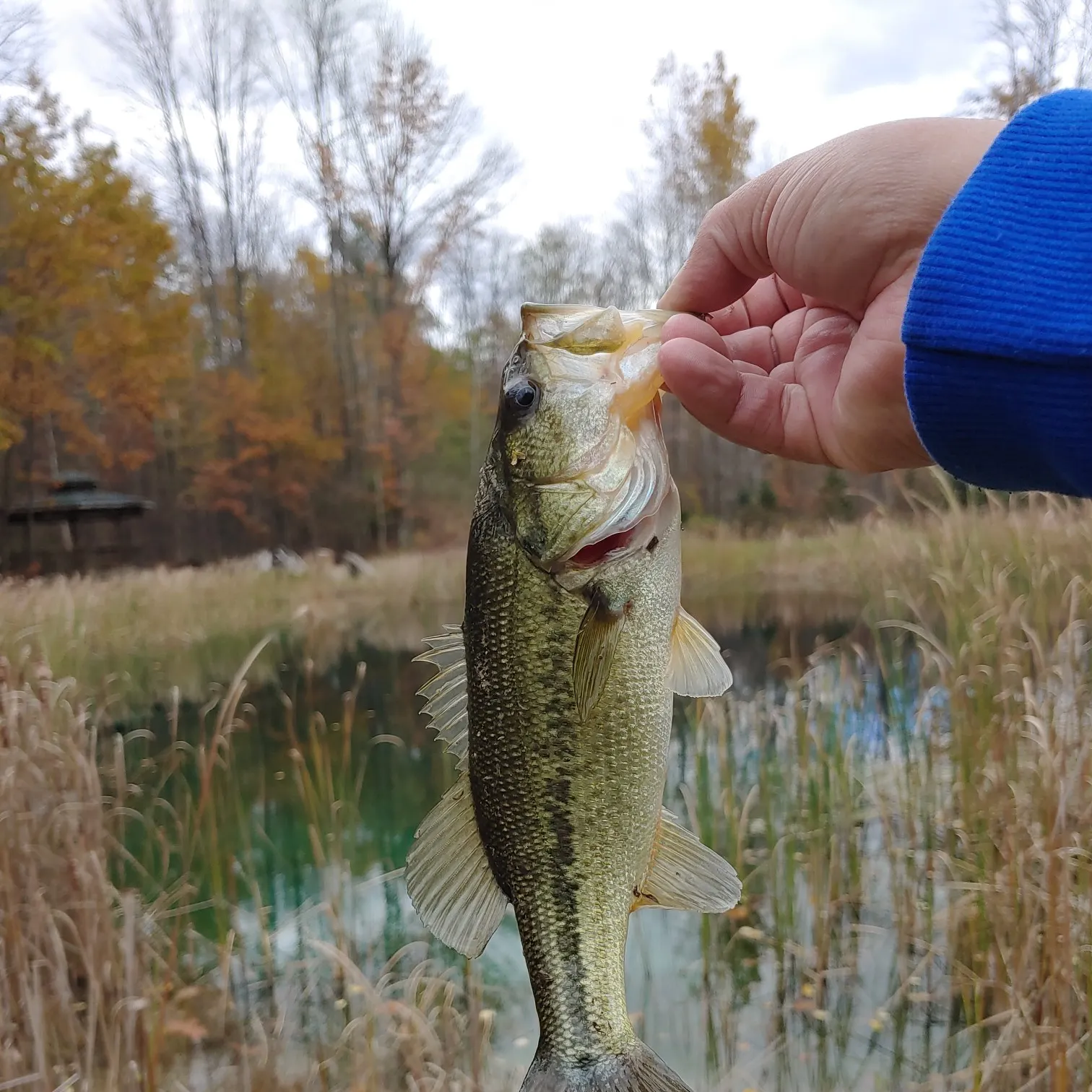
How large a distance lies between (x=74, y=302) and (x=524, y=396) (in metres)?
14.5

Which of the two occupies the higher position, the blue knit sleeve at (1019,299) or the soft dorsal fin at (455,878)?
the blue knit sleeve at (1019,299)

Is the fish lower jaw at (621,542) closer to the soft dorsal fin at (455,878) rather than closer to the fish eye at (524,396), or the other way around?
the fish eye at (524,396)

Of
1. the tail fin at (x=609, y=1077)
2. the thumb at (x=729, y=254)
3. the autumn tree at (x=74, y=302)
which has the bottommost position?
the tail fin at (x=609, y=1077)

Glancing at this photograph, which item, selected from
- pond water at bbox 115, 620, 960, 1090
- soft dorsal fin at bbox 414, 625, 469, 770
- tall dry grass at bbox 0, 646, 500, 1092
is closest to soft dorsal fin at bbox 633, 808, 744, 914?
soft dorsal fin at bbox 414, 625, 469, 770

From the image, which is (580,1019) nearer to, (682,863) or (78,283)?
(682,863)

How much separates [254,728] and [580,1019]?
6163 mm

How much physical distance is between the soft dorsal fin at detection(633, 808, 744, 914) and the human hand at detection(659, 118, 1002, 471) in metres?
0.77

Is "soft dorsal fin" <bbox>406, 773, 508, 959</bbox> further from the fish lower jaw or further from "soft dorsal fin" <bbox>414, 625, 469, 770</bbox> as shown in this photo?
the fish lower jaw

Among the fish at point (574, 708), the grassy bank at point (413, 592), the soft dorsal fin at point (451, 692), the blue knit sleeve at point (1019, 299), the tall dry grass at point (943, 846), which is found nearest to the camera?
the blue knit sleeve at point (1019, 299)

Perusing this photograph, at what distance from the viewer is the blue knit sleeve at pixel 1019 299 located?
126 cm

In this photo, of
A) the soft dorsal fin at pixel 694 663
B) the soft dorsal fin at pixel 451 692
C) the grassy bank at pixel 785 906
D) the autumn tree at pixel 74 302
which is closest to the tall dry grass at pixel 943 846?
the grassy bank at pixel 785 906

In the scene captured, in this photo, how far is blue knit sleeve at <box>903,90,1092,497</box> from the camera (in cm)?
126

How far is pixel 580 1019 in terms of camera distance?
1.39m

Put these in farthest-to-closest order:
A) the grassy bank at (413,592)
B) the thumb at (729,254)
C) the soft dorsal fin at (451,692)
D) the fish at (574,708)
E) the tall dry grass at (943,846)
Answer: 1. the grassy bank at (413,592)
2. the tall dry grass at (943,846)
3. the thumb at (729,254)
4. the soft dorsal fin at (451,692)
5. the fish at (574,708)
